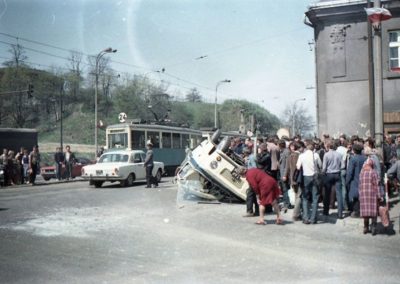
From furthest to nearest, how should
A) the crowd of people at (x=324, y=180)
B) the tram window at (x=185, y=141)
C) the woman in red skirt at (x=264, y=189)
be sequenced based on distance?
the tram window at (x=185, y=141) < the woman in red skirt at (x=264, y=189) < the crowd of people at (x=324, y=180)

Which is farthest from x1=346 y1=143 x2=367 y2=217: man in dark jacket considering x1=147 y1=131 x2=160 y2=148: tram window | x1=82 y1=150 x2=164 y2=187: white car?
x1=147 y1=131 x2=160 y2=148: tram window

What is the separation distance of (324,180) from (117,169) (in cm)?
1072

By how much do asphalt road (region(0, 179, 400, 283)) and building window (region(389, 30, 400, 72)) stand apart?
11.3 metres

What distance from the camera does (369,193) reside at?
946cm

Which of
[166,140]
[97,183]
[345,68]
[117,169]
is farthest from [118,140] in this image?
[345,68]

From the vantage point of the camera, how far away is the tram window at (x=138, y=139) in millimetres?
26906

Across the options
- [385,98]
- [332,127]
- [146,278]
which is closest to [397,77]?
[385,98]

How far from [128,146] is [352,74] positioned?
12039 millimetres

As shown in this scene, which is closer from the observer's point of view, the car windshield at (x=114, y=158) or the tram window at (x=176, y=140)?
the car windshield at (x=114, y=158)

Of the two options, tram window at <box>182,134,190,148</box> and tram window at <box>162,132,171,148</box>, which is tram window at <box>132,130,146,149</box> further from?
tram window at <box>182,134,190,148</box>

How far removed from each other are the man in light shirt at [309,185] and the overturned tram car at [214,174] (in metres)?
2.91

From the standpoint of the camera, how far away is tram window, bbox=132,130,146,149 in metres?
26.9

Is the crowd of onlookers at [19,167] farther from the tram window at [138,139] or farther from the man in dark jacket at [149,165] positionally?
the man in dark jacket at [149,165]

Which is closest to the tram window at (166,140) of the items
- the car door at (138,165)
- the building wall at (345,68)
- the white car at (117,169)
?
the white car at (117,169)
